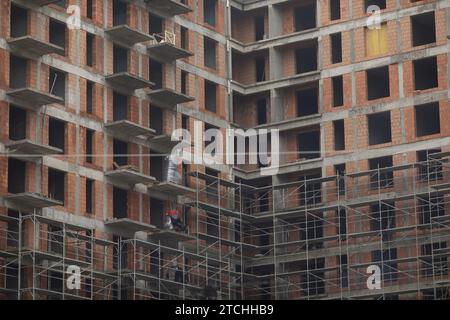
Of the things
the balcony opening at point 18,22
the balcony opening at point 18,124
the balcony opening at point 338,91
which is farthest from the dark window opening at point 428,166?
the balcony opening at point 18,22

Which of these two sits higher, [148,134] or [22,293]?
[148,134]

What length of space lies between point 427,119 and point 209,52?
14124mm

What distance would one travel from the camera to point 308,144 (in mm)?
117500

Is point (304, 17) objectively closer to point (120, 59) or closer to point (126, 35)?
point (120, 59)

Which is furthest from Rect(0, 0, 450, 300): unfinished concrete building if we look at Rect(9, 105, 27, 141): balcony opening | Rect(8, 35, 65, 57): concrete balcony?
Rect(8, 35, 65, 57): concrete balcony

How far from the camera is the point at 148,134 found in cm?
10806

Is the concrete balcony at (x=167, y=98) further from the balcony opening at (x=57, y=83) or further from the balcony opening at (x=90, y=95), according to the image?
the balcony opening at (x=57, y=83)

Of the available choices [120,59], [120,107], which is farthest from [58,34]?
[120,107]

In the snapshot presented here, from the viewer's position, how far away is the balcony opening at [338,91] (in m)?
116

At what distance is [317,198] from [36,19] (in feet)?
73.6

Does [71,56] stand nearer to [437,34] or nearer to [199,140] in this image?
[199,140]

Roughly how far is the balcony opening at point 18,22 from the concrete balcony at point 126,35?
19.7 feet

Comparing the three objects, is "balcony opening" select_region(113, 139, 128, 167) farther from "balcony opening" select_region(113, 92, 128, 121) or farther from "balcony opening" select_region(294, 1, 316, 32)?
"balcony opening" select_region(294, 1, 316, 32)
